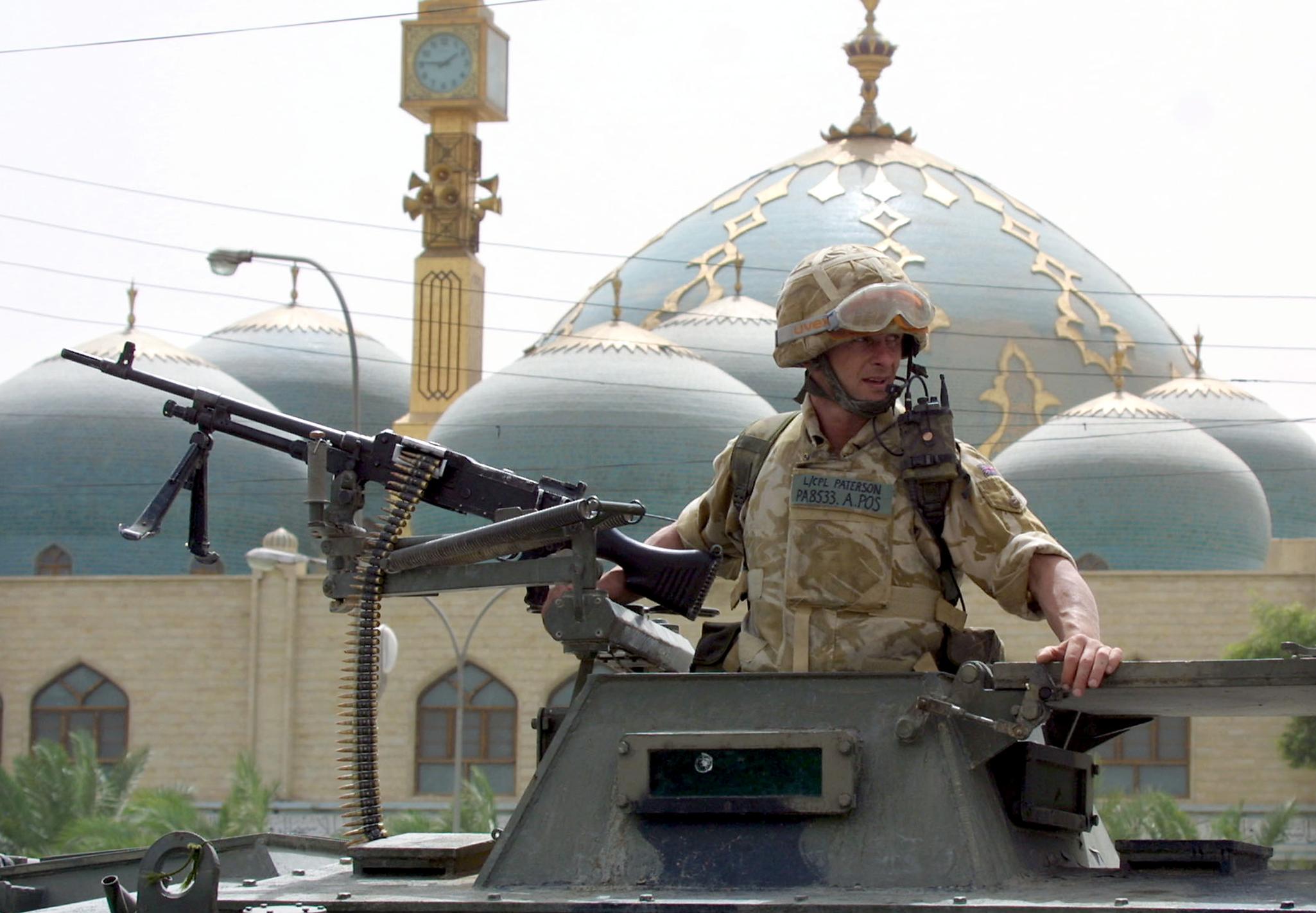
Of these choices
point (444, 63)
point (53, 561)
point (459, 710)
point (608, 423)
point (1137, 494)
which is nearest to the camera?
point (459, 710)

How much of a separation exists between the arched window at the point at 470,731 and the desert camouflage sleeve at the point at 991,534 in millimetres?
31587

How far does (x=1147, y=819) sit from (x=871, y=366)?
24.2 meters

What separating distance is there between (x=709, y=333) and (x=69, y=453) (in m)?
11.1

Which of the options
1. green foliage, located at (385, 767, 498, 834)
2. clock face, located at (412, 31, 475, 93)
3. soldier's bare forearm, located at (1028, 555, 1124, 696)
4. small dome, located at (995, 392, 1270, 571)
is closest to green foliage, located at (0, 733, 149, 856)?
green foliage, located at (385, 767, 498, 834)

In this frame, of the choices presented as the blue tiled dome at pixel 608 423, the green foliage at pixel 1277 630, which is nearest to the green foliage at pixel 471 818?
the blue tiled dome at pixel 608 423

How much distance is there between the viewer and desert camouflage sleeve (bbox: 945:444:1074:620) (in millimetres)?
5457

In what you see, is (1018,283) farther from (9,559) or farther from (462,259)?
(9,559)

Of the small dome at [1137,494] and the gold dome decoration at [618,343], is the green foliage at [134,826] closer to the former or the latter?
the gold dome decoration at [618,343]

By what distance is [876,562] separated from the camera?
5.53 metres

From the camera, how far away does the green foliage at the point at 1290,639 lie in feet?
110

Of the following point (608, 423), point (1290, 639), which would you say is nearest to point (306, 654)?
point (608, 423)

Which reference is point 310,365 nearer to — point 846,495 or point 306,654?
point 306,654

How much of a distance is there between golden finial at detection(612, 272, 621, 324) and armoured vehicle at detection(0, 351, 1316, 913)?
36.9 meters

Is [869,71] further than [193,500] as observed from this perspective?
Yes
